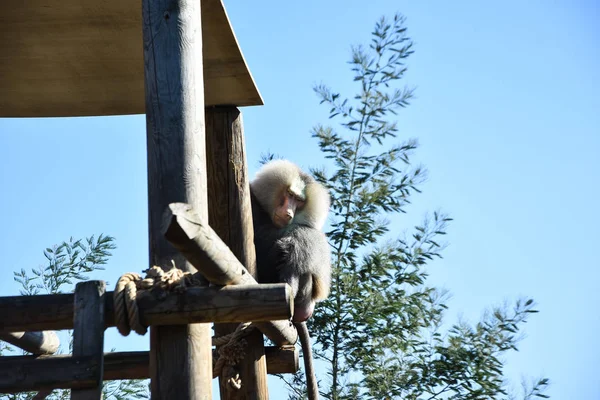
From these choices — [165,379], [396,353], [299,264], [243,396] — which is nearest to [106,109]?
[299,264]

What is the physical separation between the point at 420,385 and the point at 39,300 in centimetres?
431

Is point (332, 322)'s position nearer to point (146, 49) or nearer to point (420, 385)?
point (420, 385)

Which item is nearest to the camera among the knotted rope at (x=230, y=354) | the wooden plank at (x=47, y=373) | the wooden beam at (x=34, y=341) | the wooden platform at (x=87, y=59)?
the wooden plank at (x=47, y=373)

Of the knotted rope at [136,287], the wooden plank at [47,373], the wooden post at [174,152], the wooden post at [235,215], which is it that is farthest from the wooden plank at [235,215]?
the wooden plank at [47,373]

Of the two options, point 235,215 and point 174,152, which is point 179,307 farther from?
point 235,215

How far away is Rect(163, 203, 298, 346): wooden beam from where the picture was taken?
2.40 metres

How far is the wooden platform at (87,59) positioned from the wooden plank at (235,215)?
268mm

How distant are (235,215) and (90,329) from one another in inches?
54.6

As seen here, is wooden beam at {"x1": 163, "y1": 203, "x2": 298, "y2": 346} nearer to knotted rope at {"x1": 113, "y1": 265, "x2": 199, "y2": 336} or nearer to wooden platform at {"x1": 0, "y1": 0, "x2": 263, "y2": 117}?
knotted rope at {"x1": 113, "y1": 265, "x2": 199, "y2": 336}

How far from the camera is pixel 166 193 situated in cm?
303

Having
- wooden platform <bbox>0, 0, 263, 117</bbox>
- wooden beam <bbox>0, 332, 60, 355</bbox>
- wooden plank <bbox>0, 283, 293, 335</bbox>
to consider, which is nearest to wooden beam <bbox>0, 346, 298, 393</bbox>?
wooden plank <bbox>0, 283, 293, 335</bbox>

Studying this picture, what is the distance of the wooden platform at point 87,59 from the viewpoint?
384cm

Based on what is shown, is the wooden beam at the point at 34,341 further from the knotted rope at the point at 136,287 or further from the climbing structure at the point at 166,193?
the knotted rope at the point at 136,287

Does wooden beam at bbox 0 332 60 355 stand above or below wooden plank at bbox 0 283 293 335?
above
